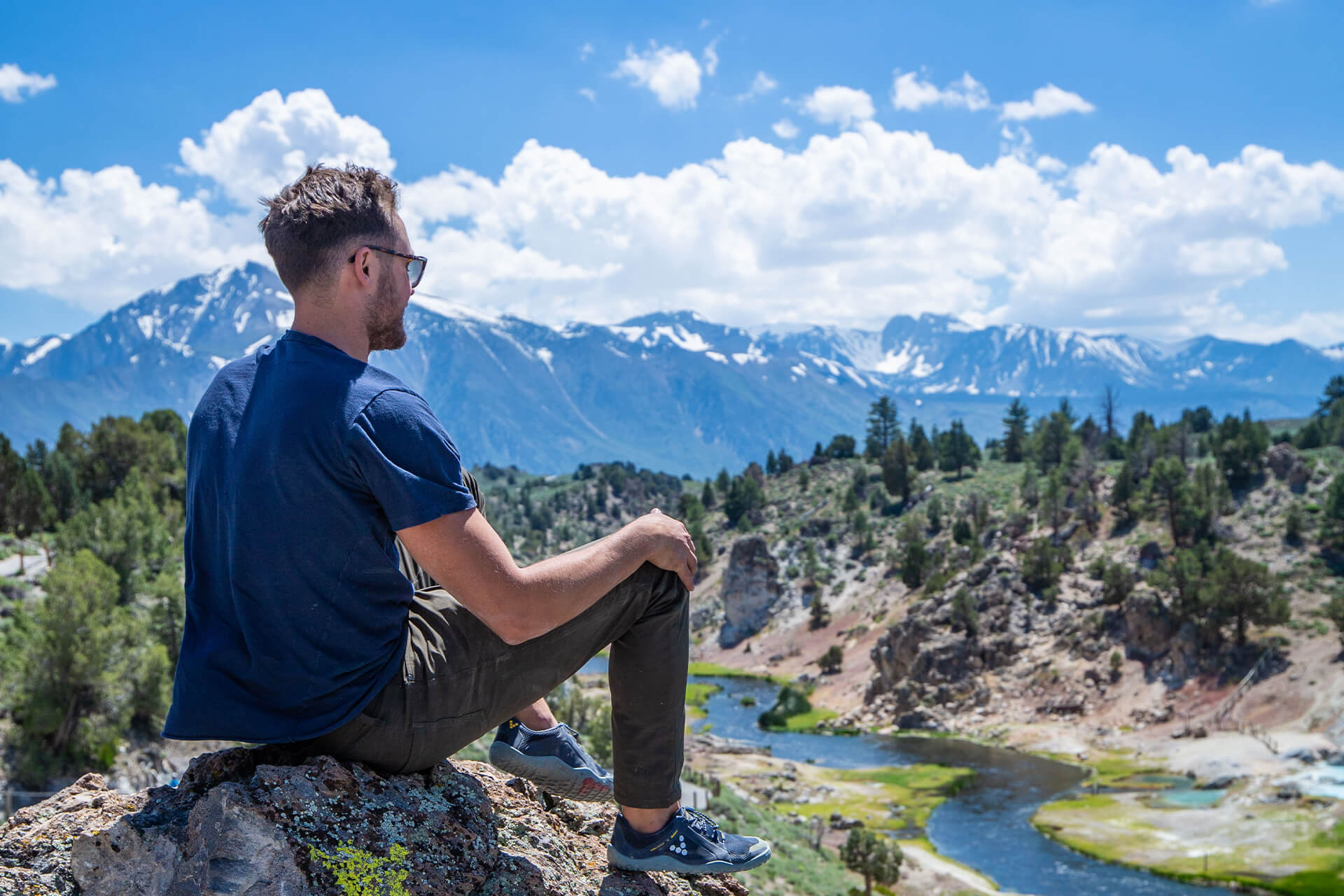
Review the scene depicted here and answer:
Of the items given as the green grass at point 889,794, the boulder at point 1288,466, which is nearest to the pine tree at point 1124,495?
the boulder at point 1288,466

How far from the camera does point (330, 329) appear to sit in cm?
395

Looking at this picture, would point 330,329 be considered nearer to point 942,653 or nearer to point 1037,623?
point 942,653

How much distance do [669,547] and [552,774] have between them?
5.41ft

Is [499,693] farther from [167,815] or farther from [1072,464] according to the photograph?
[1072,464]

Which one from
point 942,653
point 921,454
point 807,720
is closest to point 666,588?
point 942,653

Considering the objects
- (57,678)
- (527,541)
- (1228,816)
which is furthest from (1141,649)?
(527,541)

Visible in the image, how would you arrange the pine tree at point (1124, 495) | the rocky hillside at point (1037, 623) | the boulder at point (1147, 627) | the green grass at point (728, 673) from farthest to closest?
the green grass at point (728, 673)
the pine tree at point (1124, 495)
the boulder at point (1147, 627)
the rocky hillside at point (1037, 623)

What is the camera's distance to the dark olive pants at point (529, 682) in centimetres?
409

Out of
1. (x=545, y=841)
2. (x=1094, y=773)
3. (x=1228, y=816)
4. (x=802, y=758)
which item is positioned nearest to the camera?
(x=545, y=841)

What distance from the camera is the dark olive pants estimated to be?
4.09 metres

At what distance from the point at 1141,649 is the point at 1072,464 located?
97.0 feet

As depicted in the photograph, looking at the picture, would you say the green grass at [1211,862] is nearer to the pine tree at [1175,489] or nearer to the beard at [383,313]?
the pine tree at [1175,489]

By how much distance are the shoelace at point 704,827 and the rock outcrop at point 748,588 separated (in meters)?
109

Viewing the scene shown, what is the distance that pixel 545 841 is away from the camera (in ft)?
16.4
